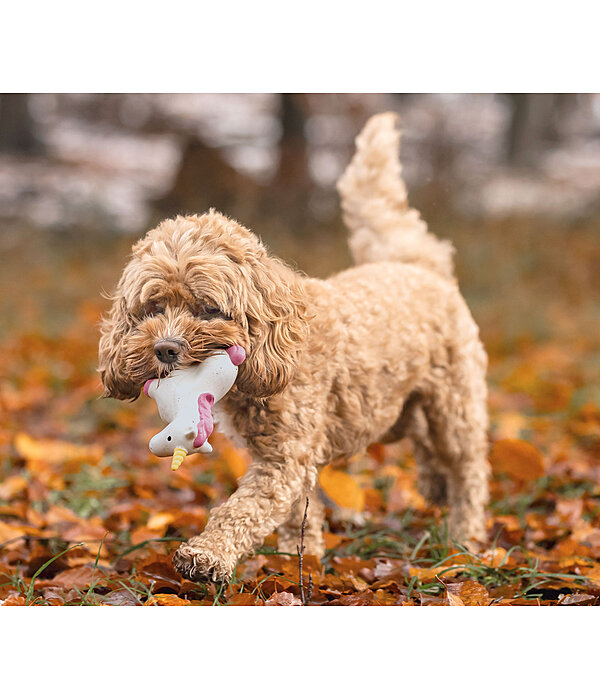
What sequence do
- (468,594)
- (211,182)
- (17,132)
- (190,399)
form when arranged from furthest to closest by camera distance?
(17,132) → (211,182) → (468,594) → (190,399)

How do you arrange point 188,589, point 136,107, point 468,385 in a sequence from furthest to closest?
point 136,107 → point 468,385 → point 188,589

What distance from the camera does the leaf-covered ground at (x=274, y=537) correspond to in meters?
2.90

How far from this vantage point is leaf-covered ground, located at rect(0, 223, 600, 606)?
2.90m

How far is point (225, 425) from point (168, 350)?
721 mm

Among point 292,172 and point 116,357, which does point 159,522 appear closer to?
point 116,357

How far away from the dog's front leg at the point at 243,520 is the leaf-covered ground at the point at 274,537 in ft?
0.72

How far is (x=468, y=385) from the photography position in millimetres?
3922

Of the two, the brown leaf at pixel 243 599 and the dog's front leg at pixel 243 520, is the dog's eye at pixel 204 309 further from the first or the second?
the brown leaf at pixel 243 599

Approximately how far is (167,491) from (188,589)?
6.13 feet

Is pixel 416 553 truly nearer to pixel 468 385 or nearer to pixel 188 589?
pixel 468 385

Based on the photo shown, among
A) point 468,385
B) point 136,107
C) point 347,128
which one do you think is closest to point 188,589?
point 468,385

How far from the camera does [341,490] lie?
384cm

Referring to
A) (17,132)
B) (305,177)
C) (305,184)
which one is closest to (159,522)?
(305,184)

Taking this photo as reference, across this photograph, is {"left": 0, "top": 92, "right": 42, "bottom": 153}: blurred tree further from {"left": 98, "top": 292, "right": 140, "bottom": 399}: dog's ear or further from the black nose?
the black nose
